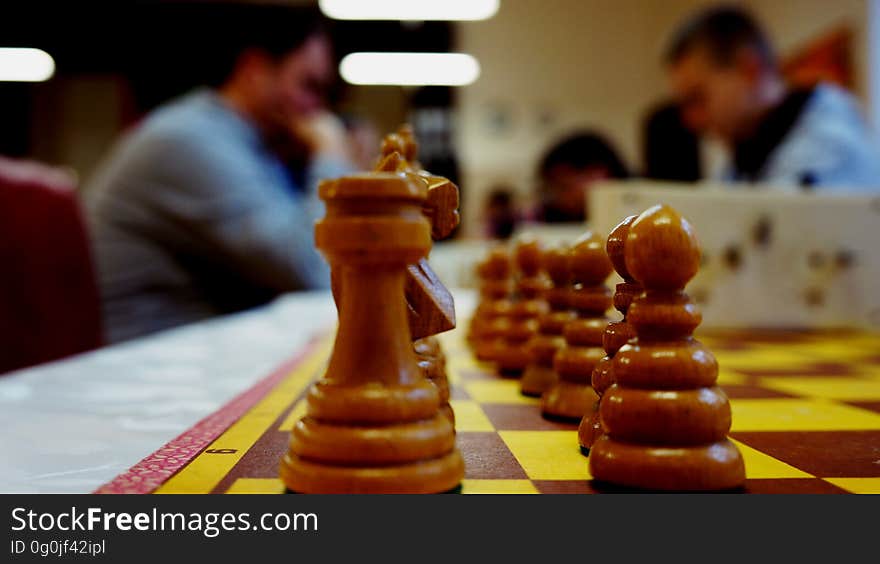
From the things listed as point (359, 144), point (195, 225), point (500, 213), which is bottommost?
point (195, 225)

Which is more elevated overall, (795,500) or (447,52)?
(447,52)

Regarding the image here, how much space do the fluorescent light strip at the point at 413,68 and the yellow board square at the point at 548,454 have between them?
715 centimetres

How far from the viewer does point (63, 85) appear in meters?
9.79

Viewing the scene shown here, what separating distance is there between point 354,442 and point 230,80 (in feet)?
11.1

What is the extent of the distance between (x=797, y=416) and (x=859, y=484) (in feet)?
1.01

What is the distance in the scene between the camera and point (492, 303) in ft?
4.40

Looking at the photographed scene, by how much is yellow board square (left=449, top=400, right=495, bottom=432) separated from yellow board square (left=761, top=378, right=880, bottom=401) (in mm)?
510

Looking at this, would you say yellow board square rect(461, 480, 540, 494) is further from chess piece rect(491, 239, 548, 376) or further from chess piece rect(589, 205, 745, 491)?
chess piece rect(491, 239, 548, 376)

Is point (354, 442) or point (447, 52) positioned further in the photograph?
point (447, 52)

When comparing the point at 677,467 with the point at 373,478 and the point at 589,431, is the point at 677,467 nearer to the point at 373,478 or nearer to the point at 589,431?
the point at 589,431

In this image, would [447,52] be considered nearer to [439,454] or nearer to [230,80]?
[230,80]

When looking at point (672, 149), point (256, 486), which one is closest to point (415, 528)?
point (256, 486)

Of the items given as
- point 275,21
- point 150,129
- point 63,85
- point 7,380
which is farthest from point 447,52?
point 7,380

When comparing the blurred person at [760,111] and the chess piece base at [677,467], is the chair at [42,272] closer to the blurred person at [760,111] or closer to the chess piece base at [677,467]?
the chess piece base at [677,467]
